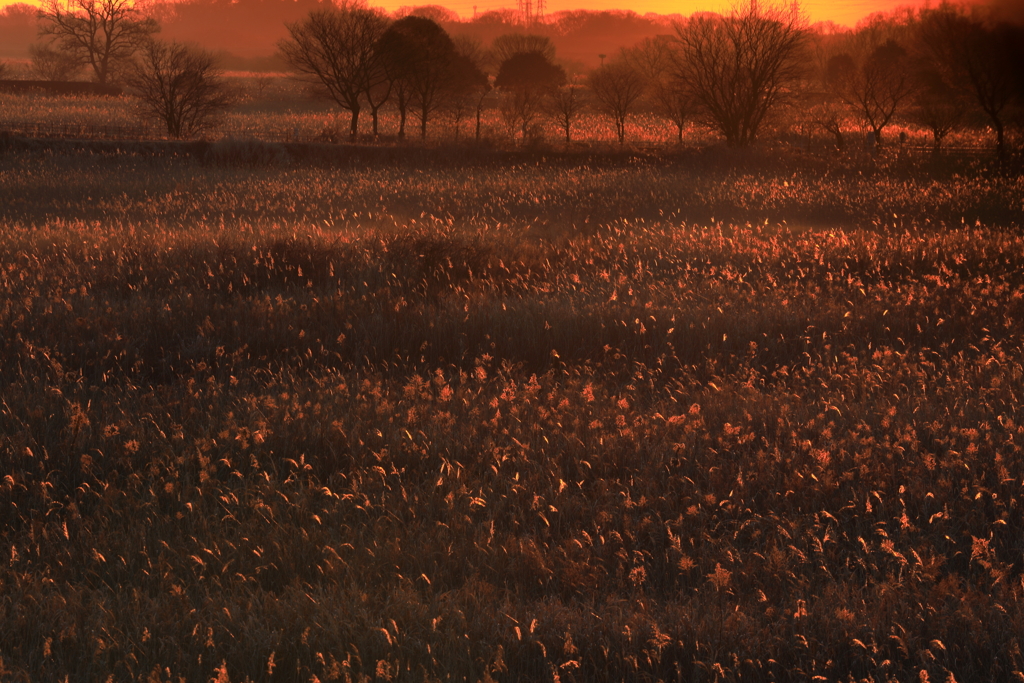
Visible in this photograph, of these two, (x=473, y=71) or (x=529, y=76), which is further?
(x=529, y=76)

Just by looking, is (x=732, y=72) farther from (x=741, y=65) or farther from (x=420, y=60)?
(x=420, y=60)

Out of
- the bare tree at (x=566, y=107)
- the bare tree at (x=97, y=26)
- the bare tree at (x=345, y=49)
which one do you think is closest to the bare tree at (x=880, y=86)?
the bare tree at (x=566, y=107)

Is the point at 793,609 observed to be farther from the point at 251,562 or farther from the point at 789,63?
the point at 789,63

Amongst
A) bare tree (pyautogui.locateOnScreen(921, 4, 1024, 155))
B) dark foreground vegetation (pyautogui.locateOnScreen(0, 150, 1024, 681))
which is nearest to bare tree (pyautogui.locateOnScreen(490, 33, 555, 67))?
bare tree (pyautogui.locateOnScreen(921, 4, 1024, 155))

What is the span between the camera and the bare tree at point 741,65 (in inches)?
1400

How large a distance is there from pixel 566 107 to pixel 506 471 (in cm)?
3894

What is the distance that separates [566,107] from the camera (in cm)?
4122

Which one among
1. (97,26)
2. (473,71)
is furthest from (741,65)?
(97,26)

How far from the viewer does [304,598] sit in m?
3.36

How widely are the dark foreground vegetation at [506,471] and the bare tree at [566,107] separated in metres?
29.9

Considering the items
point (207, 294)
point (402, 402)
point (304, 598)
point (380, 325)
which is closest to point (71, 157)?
point (207, 294)

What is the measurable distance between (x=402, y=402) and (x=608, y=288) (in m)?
4.51

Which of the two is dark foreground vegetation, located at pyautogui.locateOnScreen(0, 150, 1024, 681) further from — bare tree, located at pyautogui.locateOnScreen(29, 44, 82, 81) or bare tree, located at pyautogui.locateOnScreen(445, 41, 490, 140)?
bare tree, located at pyautogui.locateOnScreen(29, 44, 82, 81)

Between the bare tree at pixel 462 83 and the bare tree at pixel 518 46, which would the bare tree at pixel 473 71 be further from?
the bare tree at pixel 518 46
